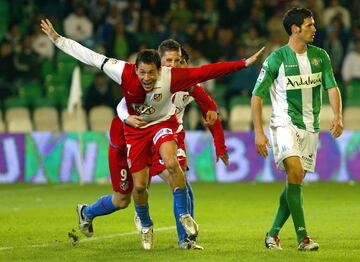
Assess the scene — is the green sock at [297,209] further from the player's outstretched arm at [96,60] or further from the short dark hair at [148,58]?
the player's outstretched arm at [96,60]

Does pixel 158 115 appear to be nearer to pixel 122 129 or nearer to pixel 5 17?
pixel 122 129

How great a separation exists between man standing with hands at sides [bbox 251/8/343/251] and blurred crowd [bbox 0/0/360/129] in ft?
37.5

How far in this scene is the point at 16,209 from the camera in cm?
1528

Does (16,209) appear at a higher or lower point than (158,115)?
lower

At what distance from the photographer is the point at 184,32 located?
Answer: 23047 millimetres

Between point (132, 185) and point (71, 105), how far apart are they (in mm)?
9440

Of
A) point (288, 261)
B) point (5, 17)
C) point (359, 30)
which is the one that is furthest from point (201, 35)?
point (288, 261)

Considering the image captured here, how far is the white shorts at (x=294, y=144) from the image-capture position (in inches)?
394

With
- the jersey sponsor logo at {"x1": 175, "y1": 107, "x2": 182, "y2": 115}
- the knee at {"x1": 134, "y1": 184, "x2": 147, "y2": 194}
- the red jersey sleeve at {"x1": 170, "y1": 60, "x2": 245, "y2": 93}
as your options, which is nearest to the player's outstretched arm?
the red jersey sleeve at {"x1": 170, "y1": 60, "x2": 245, "y2": 93}

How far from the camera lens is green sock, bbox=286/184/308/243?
991 cm

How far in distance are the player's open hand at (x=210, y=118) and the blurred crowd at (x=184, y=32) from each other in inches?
428

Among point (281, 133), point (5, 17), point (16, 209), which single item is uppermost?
point (5, 17)

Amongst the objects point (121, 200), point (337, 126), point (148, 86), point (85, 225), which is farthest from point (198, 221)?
point (337, 126)

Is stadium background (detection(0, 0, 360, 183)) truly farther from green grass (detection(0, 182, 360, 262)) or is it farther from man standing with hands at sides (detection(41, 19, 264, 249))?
man standing with hands at sides (detection(41, 19, 264, 249))
